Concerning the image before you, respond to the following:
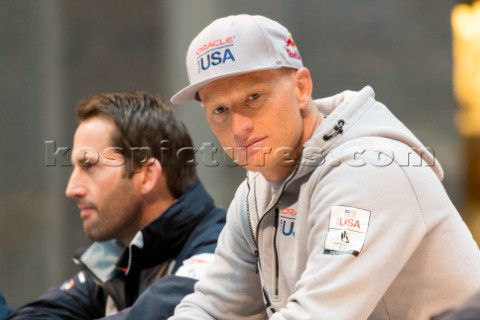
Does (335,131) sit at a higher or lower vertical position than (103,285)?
higher

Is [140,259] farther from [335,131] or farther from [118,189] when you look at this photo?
[335,131]

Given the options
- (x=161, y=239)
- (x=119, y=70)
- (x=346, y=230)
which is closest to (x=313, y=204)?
(x=346, y=230)

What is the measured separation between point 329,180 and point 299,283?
0.29 m

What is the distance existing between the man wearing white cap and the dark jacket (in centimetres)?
66

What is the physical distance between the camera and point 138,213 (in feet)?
13.2

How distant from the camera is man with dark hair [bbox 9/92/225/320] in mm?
3877

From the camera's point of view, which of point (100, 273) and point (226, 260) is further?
point (100, 273)

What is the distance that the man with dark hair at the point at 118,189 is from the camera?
3.88 m

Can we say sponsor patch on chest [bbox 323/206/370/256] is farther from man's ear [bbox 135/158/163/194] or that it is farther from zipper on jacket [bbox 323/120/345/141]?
man's ear [bbox 135/158/163/194]

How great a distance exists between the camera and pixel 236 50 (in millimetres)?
2586

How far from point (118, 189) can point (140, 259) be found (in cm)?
41

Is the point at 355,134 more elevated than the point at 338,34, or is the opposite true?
the point at 338,34

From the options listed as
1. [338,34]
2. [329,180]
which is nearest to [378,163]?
[329,180]

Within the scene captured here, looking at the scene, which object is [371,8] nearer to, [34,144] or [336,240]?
[34,144]
